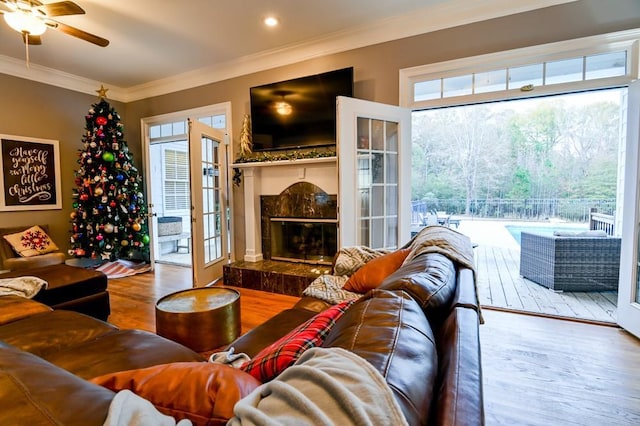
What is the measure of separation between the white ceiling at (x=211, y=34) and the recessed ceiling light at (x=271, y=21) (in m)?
0.06

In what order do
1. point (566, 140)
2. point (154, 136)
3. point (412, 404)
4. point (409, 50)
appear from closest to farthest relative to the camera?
1. point (412, 404)
2. point (409, 50)
3. point (154, 136)
4. point (566, 140)

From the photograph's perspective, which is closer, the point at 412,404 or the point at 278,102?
the point at 412,404

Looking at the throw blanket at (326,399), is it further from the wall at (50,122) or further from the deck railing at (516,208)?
the deck railing at (516,208)

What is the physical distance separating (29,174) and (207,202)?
2.61 m

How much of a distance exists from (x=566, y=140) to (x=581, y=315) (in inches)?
214

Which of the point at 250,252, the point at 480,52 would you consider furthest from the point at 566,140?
the point at 250,252

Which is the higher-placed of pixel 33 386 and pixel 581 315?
pixel 33 386

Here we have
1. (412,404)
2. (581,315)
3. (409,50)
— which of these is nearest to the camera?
(412,404)

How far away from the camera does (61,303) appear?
8.25 ft

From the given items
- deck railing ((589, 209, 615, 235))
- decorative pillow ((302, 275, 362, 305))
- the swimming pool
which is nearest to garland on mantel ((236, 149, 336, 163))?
decorative pillow ((302, 275, 362, 305))

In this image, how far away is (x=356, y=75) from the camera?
361 centimetres

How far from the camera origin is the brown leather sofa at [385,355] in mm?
543

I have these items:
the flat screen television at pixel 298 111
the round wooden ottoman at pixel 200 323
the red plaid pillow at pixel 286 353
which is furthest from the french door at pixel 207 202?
the red plaid pillow at pixel 286 353

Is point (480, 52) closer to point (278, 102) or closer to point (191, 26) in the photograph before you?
point (278, 102)
